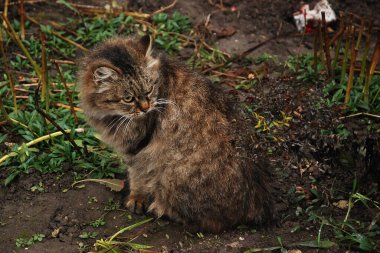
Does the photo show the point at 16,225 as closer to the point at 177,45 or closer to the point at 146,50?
the point at 146,50

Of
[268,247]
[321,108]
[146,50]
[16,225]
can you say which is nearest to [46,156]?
[16,225]

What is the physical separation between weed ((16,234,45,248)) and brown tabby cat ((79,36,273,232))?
3.14 ft

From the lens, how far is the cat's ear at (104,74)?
4.16 metres

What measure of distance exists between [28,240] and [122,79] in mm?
1518

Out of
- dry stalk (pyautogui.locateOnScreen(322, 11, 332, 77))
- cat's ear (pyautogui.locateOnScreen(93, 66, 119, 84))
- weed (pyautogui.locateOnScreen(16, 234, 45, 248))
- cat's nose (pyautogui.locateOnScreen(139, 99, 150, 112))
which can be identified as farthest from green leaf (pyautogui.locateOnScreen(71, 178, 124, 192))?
dry stalk (pyautogui.locateOnScreen(322, 11, 332, 77))

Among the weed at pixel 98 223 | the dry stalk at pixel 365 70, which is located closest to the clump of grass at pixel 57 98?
the weed at pixel 98 223

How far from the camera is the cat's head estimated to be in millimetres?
4215

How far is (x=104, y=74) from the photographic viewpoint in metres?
4.22

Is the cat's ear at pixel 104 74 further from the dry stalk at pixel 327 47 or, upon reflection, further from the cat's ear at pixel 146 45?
the dry stalk at pixel 327 47

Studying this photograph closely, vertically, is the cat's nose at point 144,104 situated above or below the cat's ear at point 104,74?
below

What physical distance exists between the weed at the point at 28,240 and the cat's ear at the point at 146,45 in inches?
68.9

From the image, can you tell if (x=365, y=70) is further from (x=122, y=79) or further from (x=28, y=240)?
(x=28, y=240)

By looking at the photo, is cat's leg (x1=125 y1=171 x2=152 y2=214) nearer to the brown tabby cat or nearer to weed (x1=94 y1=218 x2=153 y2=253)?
the brown tabby cat

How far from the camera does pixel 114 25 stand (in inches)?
262
